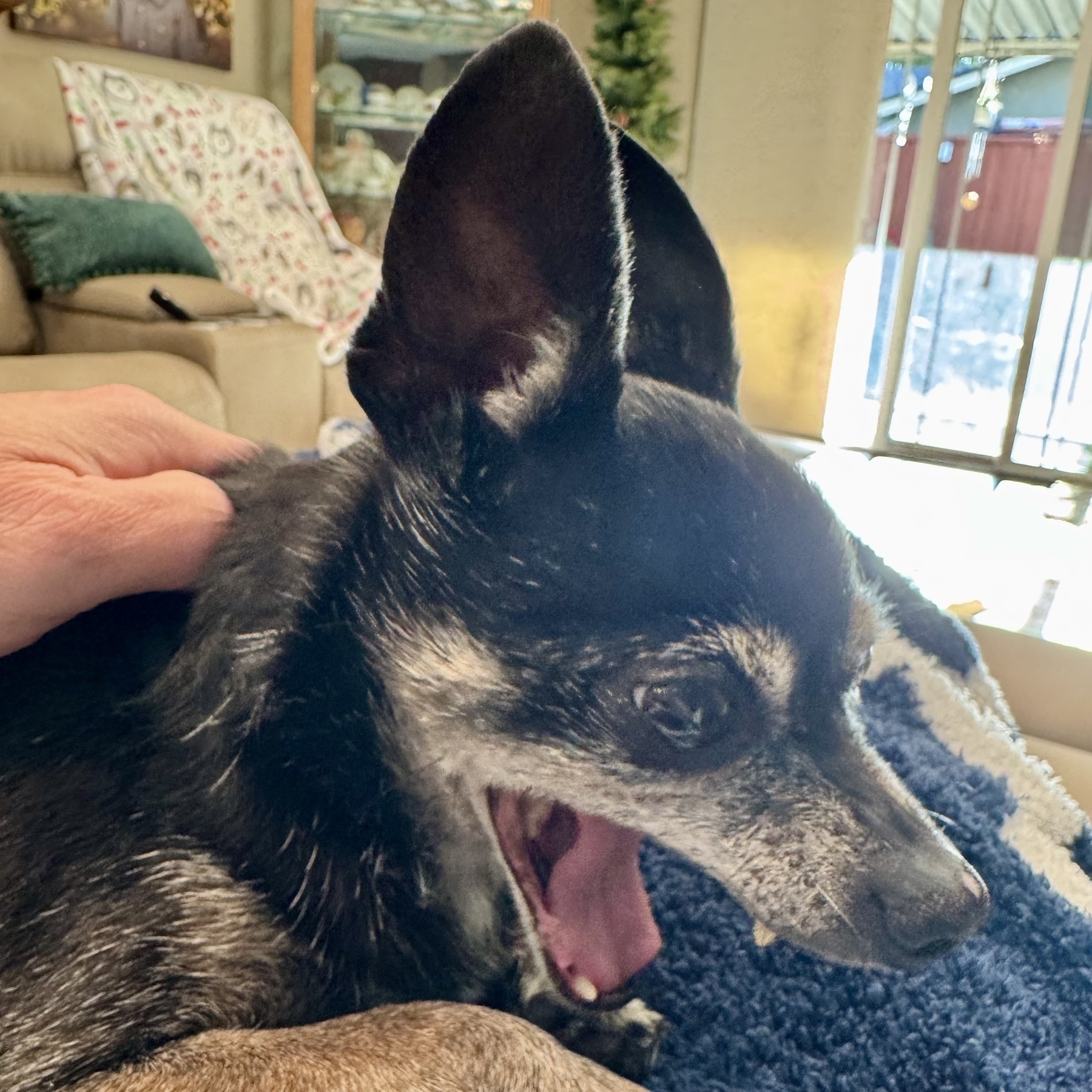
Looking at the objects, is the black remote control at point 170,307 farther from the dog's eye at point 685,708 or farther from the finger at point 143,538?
Answer: the dog's eye at point 685,708

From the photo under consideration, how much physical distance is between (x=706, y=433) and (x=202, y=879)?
15.1 inches

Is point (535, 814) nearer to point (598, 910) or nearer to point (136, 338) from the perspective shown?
point (598, 910)

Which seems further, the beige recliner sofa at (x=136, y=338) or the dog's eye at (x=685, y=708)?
the beige recliner sofa at (x=136, y=338)

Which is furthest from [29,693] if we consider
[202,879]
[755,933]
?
[755,933]

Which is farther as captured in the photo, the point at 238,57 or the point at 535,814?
the point at 238,57

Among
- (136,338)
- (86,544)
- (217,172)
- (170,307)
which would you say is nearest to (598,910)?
(86,544)

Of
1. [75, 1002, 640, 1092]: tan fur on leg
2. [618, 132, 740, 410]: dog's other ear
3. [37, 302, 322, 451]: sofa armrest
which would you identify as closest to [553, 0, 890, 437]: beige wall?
[37, 302, 322, 451]: sofa armrest

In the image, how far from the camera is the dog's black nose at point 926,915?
58cm

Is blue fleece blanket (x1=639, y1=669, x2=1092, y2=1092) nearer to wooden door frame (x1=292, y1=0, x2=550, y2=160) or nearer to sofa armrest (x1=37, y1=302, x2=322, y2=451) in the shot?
→ sofa armrest (x1=37, y1=302, x2=322, y2=451)

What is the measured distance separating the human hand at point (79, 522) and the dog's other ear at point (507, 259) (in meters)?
0.14

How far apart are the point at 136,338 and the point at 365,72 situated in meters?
2.01

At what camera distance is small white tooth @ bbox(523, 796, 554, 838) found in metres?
0.57

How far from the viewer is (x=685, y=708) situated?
0.57 m

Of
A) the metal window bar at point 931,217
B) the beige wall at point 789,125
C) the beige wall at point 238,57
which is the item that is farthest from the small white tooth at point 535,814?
the metal window bar at point 931,217
